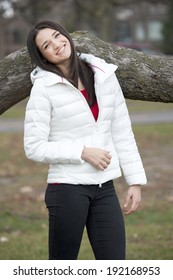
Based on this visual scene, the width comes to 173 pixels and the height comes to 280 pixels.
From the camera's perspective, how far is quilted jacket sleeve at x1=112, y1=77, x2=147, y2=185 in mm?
3707

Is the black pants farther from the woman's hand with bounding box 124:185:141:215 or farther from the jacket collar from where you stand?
the jacket collar

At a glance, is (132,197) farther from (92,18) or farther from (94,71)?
(92,18)

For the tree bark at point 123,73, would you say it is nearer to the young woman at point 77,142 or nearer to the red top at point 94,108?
the young woman at point 77,142

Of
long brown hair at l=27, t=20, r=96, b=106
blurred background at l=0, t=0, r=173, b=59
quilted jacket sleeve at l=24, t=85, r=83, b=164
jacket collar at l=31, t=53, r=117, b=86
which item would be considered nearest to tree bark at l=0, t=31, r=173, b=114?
jacket collar at l=31, t=53, r=117, b=86

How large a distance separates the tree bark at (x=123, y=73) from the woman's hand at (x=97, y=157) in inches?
36.5

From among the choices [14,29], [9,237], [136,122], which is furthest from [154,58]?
[14,29]

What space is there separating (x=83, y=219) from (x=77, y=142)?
0.40 metres

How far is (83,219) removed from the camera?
3.61 metres

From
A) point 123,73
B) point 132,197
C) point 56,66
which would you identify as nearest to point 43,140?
point 56,66

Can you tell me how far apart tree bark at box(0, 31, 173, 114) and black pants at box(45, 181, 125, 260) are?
3.00 feet

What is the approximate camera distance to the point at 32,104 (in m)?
3.52

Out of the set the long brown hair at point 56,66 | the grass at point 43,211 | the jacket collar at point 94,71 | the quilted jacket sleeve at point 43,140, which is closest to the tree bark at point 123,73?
the jacket collar at point 94,71

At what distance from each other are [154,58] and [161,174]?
219 inches

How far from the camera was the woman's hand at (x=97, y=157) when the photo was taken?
138 inches
